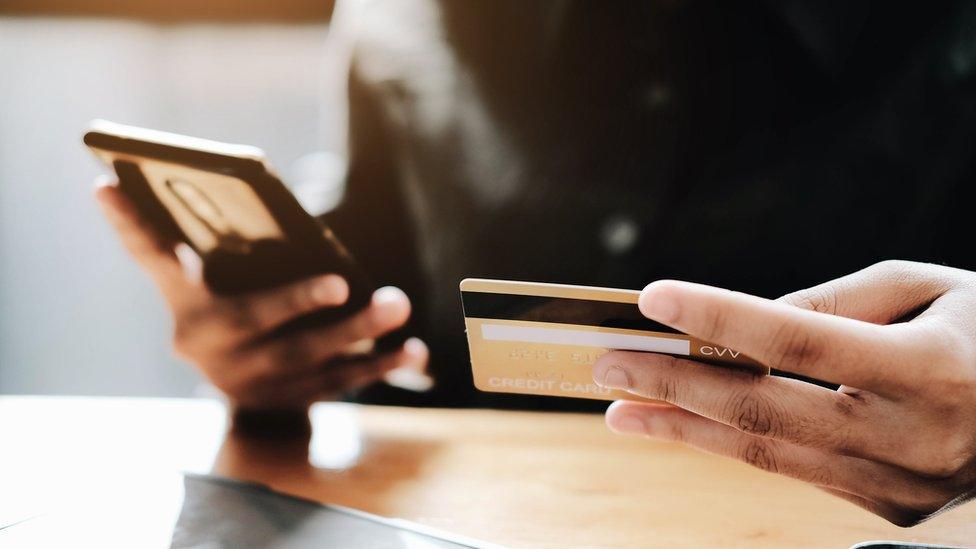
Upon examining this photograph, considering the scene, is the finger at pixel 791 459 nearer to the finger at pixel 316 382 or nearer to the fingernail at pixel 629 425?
the fingernail at pixel 629 425

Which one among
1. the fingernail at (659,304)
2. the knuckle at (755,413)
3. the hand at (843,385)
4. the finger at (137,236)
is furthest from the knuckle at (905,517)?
the finger at (137,236)

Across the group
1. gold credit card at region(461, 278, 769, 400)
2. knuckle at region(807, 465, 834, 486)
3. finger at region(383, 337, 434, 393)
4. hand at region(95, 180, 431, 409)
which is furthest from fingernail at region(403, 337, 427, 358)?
knuckle at region(807, 465, 834, 486)

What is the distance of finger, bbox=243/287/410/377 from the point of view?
661 mm

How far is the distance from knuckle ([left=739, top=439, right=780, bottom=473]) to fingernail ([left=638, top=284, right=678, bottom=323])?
150 millimetres

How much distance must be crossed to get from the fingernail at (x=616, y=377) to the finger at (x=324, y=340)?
316 millimetres

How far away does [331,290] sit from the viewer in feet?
2.01

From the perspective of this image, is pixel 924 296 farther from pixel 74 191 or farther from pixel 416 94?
pixel 74 191

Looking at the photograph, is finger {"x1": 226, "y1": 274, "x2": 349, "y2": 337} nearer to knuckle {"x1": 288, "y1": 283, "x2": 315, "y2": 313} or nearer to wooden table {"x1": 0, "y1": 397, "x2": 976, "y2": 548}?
knuckle {"x1": 288, "y1": 283, "x2": 315, "y2": 313}

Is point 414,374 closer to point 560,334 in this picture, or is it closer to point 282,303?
point 282,303

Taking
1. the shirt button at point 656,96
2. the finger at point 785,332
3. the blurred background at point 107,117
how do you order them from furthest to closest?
the blurred background at point 107,117
the shirt button at point 656,96
the finger at point 785,332

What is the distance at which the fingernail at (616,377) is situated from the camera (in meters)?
0.40

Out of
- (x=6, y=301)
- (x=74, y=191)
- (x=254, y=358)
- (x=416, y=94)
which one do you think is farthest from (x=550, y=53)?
(x=6, y=301)

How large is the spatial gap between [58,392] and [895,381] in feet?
3.87

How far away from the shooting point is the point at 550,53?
0.84m
